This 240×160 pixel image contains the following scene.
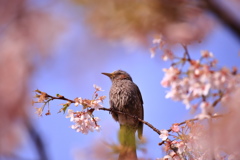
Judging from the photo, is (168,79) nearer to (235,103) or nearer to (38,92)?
(235,103)

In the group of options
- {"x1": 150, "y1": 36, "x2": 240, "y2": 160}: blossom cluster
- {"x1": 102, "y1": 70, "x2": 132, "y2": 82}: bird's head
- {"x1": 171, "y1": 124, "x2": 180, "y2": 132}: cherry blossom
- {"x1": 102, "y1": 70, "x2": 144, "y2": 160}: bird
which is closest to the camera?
{"x1": 150, "y1": 36, "x2": 240, "y2": 160}: blossom cluster

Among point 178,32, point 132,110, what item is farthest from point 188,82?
point 132,110

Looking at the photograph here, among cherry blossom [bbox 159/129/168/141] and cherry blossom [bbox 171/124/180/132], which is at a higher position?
cherry blossom [bbox 171/124/180/132]

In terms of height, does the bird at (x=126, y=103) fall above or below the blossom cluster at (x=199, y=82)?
above

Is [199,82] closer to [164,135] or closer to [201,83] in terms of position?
[201,83]

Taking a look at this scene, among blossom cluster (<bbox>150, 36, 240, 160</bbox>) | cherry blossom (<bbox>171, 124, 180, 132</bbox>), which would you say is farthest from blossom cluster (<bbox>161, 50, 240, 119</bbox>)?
cherry blossom (<bbox>171, 124, 180, 132</bbox>)

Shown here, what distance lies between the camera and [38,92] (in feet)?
8.16

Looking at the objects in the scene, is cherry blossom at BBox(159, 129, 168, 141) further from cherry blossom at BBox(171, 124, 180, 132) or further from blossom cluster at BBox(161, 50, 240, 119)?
blossom cluster at BBox(161, 50, 240, 119)

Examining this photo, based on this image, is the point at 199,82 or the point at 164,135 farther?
the point at 164,135

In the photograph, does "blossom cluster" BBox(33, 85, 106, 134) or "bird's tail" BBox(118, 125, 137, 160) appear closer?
"bird's tail" BBox(118, 125, 137, 160)

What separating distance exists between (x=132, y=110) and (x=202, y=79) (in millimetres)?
3448

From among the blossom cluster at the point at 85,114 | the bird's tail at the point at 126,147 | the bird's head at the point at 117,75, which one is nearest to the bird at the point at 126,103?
the bird's head at the point at 117,75

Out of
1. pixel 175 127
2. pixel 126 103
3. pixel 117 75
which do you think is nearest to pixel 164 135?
pixel 175 127

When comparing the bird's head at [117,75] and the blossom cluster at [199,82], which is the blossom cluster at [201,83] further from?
the bird's head at [117,75]
